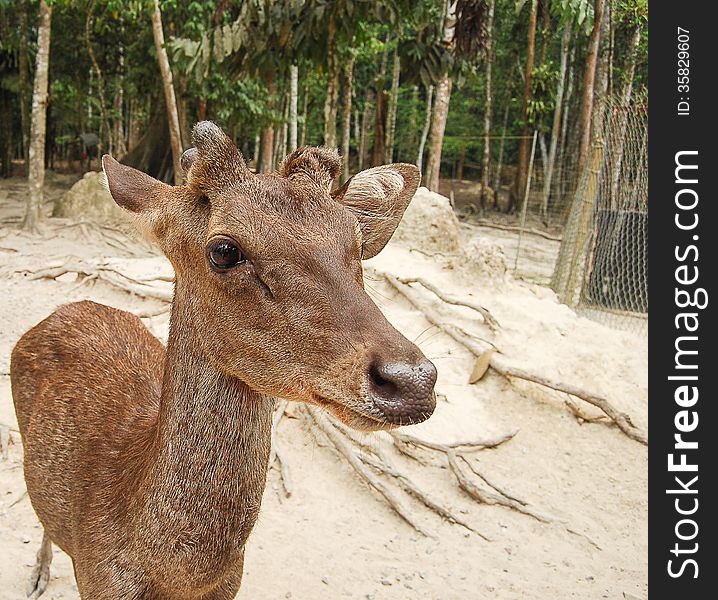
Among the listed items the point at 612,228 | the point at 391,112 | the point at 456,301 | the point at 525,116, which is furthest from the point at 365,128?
the point at 456,301

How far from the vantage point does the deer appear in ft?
5.47

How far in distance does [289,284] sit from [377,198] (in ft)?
1.70

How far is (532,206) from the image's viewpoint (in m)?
22.6

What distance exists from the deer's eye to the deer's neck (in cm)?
26

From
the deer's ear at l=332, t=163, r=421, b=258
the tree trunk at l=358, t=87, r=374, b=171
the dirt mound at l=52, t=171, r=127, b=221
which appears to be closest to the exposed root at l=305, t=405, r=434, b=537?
the deer's ear at l=332, t=163, r=421, b=258

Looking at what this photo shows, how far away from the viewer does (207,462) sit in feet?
6.39

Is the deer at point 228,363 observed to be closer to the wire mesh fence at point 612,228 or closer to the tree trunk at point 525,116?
the wire mesh fence at point 612,228

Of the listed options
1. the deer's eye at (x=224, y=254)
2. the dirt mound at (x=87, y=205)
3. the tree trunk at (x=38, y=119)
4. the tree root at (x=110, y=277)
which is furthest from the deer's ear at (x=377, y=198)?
the dirt mound at (x=87, y=205)

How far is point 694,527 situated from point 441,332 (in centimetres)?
324

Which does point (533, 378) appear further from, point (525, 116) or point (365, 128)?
point (365, 128)

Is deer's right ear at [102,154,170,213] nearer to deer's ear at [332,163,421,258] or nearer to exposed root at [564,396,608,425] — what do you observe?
deer's ear at [332,163,421,258]

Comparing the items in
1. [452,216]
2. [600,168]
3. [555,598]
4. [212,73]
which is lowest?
[555,598]

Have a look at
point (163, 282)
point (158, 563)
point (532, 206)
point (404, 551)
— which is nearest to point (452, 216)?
point (163, 282)

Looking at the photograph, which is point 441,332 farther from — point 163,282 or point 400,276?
point 163,282
